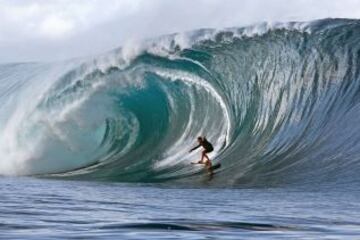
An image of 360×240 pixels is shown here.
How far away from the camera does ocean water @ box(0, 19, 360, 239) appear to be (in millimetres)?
17188

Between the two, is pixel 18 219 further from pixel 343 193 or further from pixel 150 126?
pixel 150 126

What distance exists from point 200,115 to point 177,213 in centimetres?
1164

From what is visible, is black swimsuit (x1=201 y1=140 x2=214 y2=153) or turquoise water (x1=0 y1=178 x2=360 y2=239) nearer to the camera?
turquoise water (x1=0 y1=178 x2=360 y2=239)

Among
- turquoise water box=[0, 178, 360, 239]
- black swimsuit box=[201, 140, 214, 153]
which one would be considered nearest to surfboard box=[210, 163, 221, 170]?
black swimsuit box=[201, 140, 214, 153]

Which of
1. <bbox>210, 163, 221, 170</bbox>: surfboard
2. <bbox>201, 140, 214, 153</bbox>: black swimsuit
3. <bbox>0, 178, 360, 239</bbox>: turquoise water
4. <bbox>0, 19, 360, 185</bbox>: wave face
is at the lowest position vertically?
<bbox>0, 178, 360, 239</bbox>: turquoise water

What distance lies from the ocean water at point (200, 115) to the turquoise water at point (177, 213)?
0.76 metres

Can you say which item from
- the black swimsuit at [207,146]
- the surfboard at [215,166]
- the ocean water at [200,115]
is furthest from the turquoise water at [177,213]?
the black swimsuit at [207,146]

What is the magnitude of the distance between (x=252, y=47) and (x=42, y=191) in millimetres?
10802

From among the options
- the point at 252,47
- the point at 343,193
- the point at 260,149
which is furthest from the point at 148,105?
the point at 343,193

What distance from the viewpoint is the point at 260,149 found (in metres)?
18.9

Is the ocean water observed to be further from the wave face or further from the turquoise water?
the turquoise water

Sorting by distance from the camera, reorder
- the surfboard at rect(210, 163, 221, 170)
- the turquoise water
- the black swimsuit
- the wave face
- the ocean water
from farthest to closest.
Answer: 1. the wave face
2. the black swimsuit
3. the surfboard at rect(210, 163, 221, 170)
4. the ocean water
5. the turquoise water

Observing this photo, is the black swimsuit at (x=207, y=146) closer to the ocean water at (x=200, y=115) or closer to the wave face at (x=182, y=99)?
the ocean water at (x=200, y=115)

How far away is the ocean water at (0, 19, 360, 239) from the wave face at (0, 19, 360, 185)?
0.03 metres
